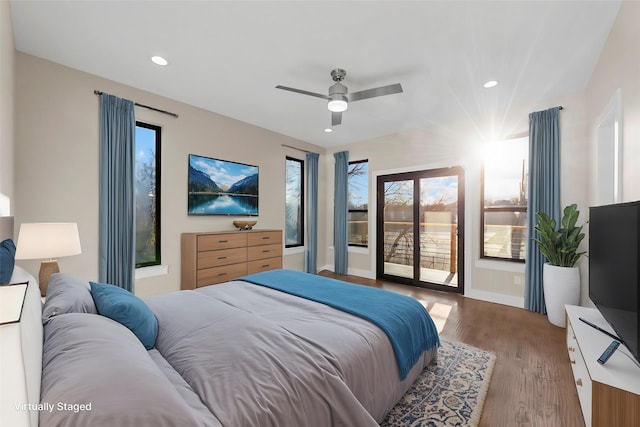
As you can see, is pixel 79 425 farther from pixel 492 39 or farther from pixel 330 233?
pixel 330 233

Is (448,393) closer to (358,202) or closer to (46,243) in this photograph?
(46,243)

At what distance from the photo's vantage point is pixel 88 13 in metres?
2.04

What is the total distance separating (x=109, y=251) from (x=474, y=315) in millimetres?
4331

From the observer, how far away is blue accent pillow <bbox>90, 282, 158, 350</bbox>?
4.23 feet

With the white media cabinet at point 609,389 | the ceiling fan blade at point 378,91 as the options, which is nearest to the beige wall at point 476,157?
the ceiling fan blade at point 378,91

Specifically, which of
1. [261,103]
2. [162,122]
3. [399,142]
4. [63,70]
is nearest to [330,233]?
[399,142]

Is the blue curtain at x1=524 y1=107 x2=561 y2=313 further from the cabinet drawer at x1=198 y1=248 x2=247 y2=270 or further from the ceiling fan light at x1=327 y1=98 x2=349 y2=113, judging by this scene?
the cabinet drawer at x1=198 y1=248 x2=247 y2=270

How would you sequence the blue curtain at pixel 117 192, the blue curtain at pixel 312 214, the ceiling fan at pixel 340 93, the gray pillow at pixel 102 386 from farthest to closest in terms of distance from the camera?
the blue curtain at pixel 312 214, the blue curtain at pixel 117 192, the ceiling fan at pixel 340 93, the gray pillow at pixel 102 386

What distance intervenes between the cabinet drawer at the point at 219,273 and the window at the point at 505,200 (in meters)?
3.59

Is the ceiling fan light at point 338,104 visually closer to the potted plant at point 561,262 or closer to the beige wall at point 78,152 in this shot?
the beige wall at point 78,152

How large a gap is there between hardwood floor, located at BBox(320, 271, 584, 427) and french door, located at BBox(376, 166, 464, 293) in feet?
2.14

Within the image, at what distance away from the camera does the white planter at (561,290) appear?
294 cm

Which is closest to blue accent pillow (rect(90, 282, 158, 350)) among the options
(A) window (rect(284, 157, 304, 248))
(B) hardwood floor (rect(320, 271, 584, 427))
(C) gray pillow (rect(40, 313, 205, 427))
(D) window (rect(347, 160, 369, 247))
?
(C) gray pillow (rect(40, 313, 205, 427))

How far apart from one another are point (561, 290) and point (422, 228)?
2.02 m
